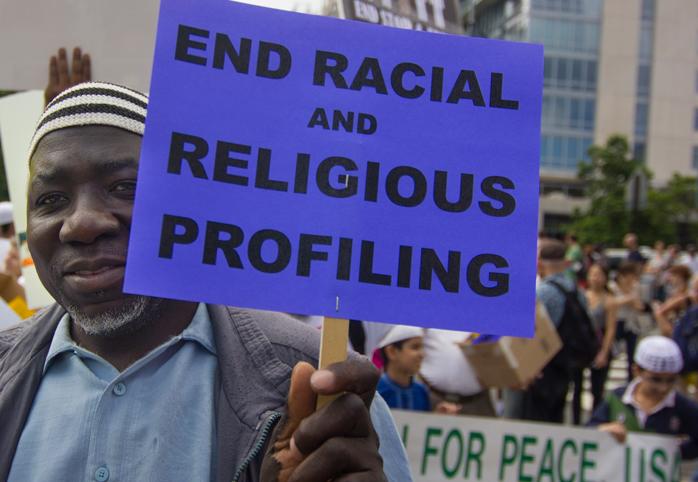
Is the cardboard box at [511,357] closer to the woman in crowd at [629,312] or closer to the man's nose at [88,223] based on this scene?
the woman in crowd at [629,312]

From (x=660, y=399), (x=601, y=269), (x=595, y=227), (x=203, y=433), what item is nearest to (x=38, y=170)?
(x=203, y=433)

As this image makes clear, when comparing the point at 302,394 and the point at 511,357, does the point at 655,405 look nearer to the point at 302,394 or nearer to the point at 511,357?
the point at 511,357

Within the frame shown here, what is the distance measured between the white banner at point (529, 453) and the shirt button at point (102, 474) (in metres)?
3.22

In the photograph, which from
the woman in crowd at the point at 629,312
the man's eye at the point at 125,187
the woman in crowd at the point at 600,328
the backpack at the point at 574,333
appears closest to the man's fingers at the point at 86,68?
the man's eye at the point at 125,187

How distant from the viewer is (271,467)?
142cm

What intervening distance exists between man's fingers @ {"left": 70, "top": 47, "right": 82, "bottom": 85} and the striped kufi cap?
1.09 m

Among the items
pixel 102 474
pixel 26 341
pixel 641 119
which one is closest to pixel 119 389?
pixel 102 474

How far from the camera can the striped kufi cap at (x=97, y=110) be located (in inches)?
64.8

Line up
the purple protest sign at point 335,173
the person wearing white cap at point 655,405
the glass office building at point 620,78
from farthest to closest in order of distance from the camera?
the glass office building at point 620,78, the person wearing white cap at point 655,405, the purple protest sign at point 335,173

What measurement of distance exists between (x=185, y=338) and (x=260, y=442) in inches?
11.1

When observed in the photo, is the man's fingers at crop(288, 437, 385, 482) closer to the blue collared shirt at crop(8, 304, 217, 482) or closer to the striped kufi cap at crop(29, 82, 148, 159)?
the blue collared shirt at crop(8, 304, 217, 482)

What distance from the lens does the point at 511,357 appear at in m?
4.99

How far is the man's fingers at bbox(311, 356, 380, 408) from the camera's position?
1357 mm

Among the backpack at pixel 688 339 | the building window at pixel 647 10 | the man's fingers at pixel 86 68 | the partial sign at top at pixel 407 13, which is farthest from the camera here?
the building window at pixel 647 10
